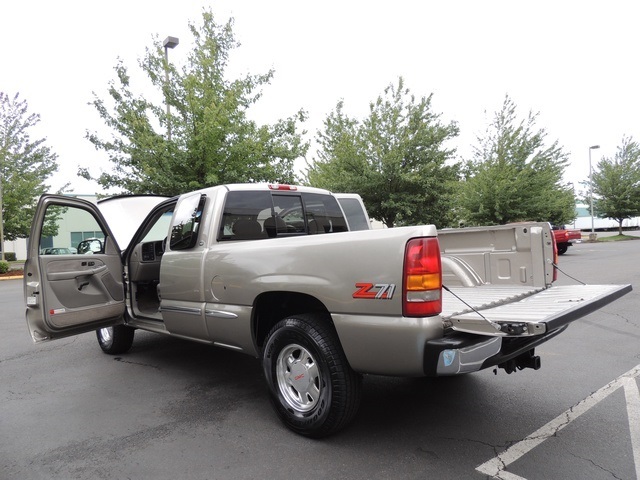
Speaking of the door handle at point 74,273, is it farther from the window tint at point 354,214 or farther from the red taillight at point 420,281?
the window tint at point 354,214

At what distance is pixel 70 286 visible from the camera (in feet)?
14.7

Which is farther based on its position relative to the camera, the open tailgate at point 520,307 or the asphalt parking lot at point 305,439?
the asphalt parking lot at point 305,439

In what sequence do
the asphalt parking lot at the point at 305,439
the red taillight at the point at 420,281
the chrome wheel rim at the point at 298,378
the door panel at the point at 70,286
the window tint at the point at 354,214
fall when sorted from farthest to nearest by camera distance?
the window tint at the point at 354,214 < the door panel at the point at 70,286 < the chrome wheel rim at the point at 298,378 < the asphalt parking lot at the point at 305,439 < the red taillight at the point at 420,281

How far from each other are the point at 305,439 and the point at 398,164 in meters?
14.4

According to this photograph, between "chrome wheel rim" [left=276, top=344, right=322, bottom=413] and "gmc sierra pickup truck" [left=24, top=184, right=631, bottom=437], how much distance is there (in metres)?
0.01

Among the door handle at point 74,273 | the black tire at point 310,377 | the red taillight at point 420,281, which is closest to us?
the red taillight at point 420,281

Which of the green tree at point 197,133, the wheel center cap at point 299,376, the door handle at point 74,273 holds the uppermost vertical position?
the green tree at point 197,133

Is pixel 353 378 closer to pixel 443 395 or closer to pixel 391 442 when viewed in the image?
pixel 391 442

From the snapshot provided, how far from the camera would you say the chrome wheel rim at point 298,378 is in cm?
315

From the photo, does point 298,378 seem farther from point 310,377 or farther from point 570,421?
point 570,421

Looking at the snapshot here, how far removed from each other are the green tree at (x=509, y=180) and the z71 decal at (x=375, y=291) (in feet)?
64.2

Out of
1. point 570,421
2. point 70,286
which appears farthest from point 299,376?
point 70,286

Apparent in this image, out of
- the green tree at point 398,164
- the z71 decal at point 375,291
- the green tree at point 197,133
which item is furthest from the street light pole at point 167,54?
the z71 decal at point 375,291

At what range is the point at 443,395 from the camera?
391 centimetres
